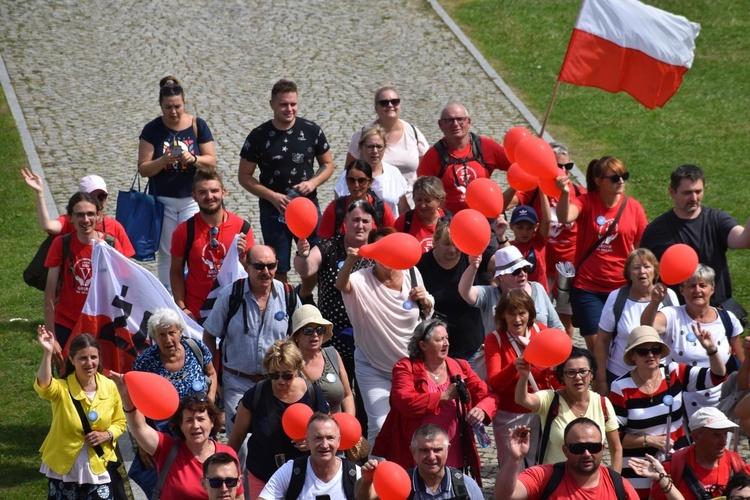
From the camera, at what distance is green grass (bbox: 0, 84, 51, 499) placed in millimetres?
10406

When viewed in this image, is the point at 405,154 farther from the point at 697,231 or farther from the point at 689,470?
the point at 689,470

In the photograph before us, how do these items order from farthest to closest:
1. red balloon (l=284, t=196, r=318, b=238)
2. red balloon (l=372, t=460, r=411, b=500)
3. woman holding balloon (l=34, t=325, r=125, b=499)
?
red balloon (l=284, t=196, r=318, b=238) → woman holding balloon (l=34, t=325, r=125, b=499) → red balloon (l=372, t=460, r=411, b=500)

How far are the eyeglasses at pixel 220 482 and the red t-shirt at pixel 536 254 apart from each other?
372cm

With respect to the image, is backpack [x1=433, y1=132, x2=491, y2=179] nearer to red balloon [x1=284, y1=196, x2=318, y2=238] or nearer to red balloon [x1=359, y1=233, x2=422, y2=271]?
red balloon [x1=284, y1=196, x2=318, y2=238]

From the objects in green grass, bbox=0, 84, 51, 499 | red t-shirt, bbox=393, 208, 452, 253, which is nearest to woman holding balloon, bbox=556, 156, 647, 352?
red t-shirt, bbox=393, 208, 452, 253

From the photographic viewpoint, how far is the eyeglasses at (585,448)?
7.81 m

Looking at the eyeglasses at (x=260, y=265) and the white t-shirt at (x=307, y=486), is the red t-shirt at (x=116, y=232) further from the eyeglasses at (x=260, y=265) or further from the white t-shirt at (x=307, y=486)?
the white t-shirt at (x=307, y=486)

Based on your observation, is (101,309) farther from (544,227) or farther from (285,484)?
(544,227)

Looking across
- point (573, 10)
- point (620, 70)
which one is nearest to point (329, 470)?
point (620, 70)

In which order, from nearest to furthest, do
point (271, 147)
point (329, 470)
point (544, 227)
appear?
point (329, 470) < point (544, 227) < point (271, 147)

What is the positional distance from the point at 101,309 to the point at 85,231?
651 mm

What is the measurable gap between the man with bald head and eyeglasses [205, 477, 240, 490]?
439 centimetres

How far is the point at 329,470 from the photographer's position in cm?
801

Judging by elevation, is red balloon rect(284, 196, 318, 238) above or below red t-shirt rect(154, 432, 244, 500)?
above
